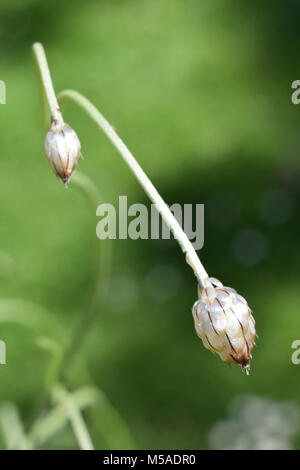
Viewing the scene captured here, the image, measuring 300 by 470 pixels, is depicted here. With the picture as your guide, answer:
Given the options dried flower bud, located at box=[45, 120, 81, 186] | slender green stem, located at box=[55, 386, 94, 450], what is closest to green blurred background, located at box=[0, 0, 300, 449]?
slender green stem, located at box=[55, 386, 94, 450]

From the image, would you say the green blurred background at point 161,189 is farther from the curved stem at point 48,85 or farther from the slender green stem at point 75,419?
the curved stem at point 48,85

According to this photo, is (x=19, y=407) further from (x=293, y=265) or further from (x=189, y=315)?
(x=293, y=265)

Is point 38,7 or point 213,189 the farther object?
point 38,7

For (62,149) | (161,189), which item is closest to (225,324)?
(62,149)

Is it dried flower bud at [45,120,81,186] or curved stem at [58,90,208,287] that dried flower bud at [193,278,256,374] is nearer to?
curved stem at [58,90,208,287]

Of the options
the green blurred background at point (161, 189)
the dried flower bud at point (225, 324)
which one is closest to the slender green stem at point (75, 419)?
the dried flower bud at point (225, 324)

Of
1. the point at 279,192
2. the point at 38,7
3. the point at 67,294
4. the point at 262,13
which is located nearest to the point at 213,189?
the point at 279,192
